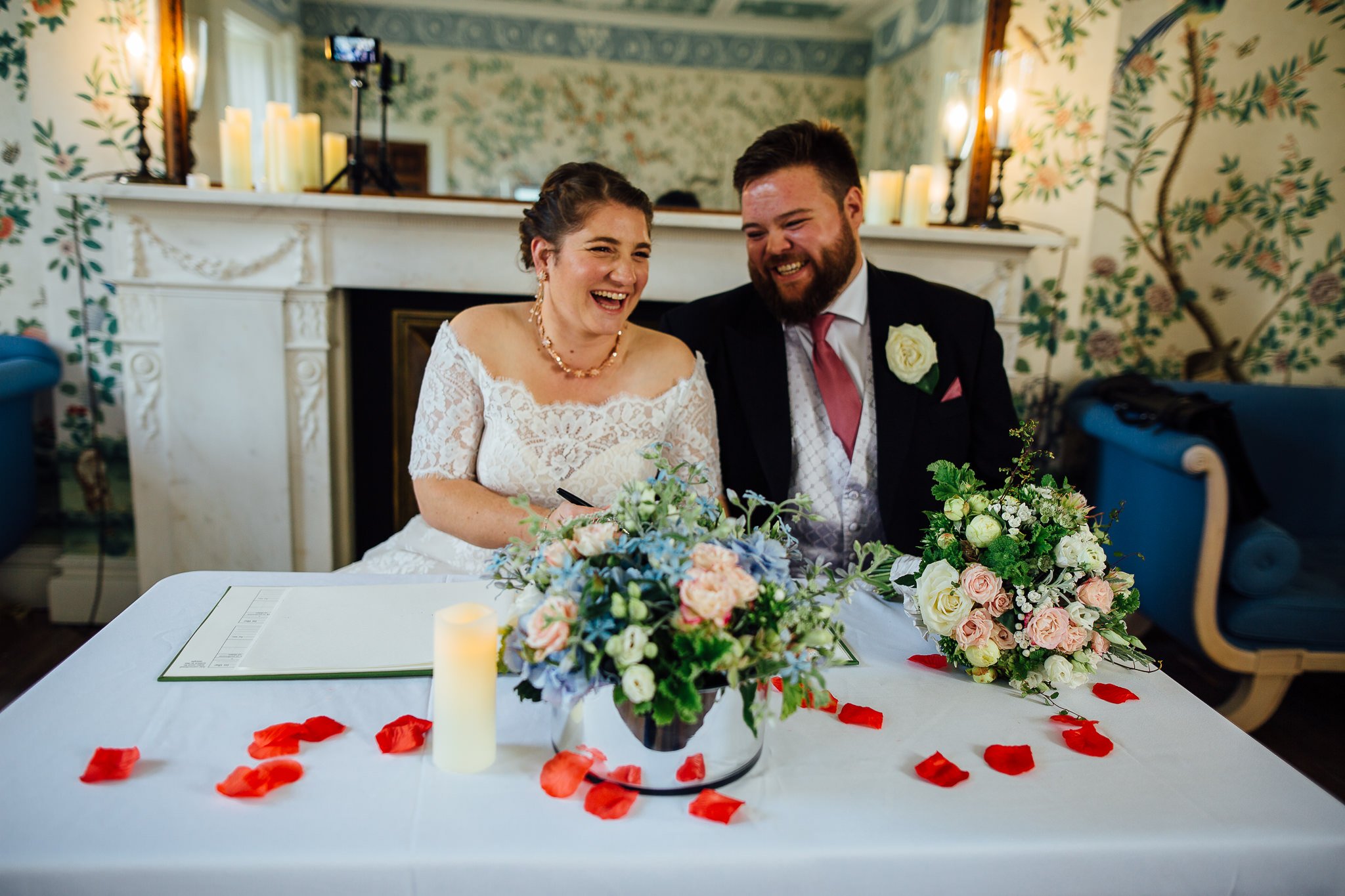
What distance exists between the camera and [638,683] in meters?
0.71

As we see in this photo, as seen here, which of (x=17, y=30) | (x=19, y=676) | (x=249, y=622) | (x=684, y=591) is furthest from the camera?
(x=17, y=30)

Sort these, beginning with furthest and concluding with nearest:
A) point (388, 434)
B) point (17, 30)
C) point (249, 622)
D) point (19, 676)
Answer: point (388, 434) → point (17, 30) → point (19, 676) → point (249, 622)

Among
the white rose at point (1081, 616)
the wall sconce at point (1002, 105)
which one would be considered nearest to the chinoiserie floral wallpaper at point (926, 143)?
the wall sconce at point (1002, 105)

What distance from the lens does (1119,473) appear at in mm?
2562

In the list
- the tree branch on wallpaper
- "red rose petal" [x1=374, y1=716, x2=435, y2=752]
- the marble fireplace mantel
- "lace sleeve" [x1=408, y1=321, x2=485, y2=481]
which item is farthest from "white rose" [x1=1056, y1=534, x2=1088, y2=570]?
the tree branch on wallpaper

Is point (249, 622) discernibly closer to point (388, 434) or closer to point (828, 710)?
point (828, 710)

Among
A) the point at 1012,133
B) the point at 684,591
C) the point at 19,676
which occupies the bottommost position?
the point at 19,676

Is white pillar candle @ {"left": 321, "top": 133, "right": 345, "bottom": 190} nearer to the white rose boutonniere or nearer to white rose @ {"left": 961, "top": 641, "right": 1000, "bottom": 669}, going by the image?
the white rose boutonniere

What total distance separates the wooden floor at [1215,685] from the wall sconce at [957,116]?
5.28 feet

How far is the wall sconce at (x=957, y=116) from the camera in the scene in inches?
101

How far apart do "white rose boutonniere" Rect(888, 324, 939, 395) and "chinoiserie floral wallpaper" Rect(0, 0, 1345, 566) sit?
90 centimetres

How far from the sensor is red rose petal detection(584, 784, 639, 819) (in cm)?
73

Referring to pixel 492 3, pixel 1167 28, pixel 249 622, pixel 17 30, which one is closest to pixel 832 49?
pixel 492 3

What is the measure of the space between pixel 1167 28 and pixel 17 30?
350 cm
